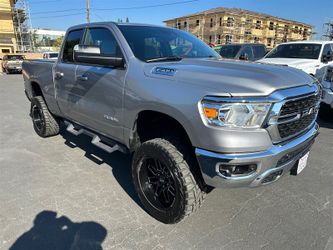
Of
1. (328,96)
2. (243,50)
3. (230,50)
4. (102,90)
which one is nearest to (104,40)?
(102,90)

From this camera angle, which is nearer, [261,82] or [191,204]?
[261,82]

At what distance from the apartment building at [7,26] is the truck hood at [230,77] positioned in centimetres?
4370

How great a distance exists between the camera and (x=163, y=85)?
2523mm

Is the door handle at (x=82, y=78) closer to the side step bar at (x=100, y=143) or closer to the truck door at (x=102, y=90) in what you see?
the truck door at (x=102, y=90)

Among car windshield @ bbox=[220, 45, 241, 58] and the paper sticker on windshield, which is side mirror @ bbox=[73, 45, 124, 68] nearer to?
the paper sticker on windshield

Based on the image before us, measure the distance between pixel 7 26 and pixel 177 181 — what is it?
1886 inches

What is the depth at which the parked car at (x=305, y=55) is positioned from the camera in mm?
8422

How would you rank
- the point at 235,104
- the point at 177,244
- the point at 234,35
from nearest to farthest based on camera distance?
the point at 235,104
the point at 177,244
the point at 234,35

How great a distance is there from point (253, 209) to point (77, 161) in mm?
2616

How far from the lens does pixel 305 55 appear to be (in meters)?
9.08

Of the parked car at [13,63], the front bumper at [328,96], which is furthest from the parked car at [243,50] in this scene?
the parked car at [13,63]

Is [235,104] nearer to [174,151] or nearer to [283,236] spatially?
[174,151]

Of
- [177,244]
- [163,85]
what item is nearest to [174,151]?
[163,85]

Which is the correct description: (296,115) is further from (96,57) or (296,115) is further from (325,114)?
(325,114)
